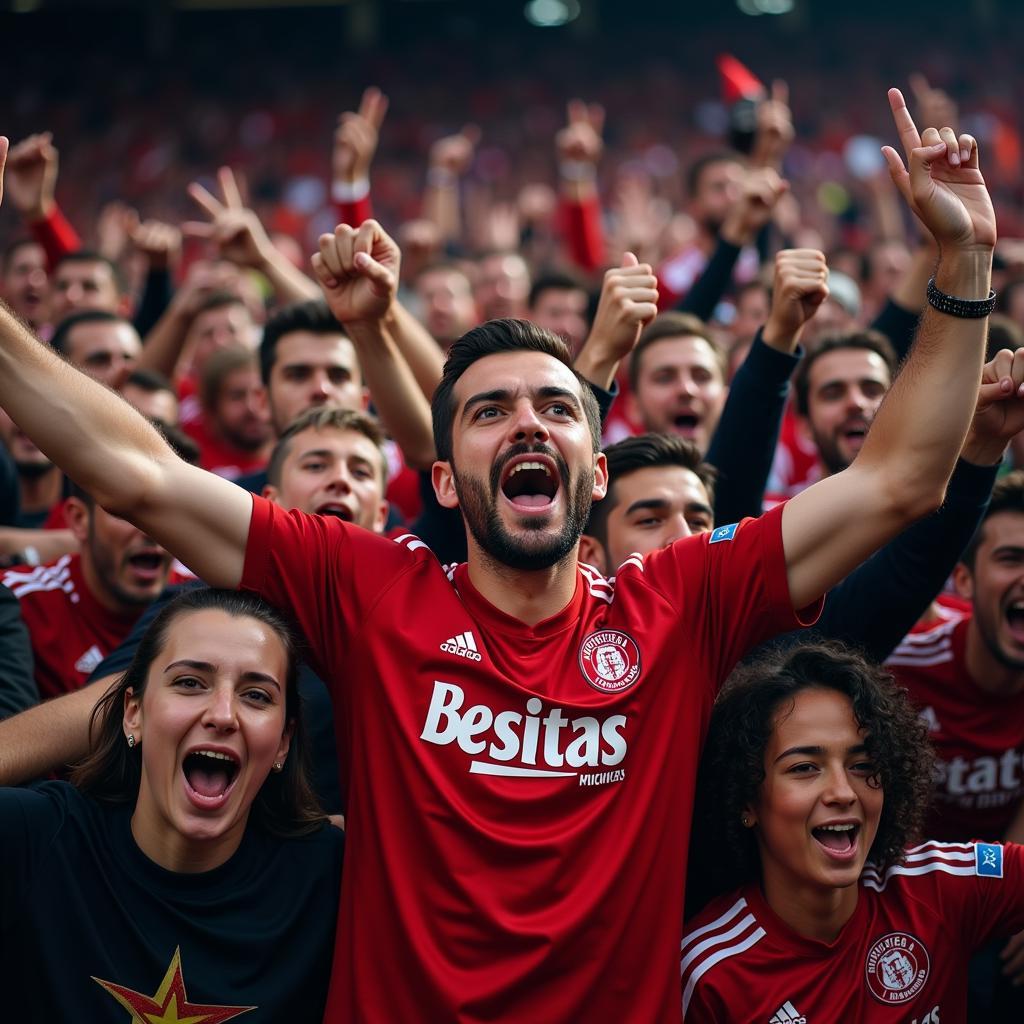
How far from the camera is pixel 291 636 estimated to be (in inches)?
117

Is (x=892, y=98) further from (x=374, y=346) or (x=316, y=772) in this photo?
(x=316, y=772)

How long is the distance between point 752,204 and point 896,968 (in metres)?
3.25

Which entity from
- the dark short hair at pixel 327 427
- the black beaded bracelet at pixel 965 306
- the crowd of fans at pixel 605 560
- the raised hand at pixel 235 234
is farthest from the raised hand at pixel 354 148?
the black beaded bracelet at pixel 965 306

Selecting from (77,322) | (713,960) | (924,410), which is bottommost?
(713,960)

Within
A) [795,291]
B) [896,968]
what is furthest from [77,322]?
[896,968]

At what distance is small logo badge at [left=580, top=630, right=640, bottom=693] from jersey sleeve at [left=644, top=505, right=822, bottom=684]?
0.14 metres

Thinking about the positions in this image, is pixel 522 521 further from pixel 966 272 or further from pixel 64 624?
pixel 64 624

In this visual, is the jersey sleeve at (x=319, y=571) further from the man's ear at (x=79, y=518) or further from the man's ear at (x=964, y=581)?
the man's ear at (x=964, y=581)

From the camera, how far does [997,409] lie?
312 centimetres

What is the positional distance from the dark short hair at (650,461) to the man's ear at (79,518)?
171 centimetres

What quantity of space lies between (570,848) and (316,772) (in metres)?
1.00

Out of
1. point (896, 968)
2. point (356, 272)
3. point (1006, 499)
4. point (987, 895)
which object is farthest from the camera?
point (1006, 499)

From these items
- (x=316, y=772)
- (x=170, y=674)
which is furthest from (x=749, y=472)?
(x=170, y=674)

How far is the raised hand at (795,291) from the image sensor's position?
3.38 m
